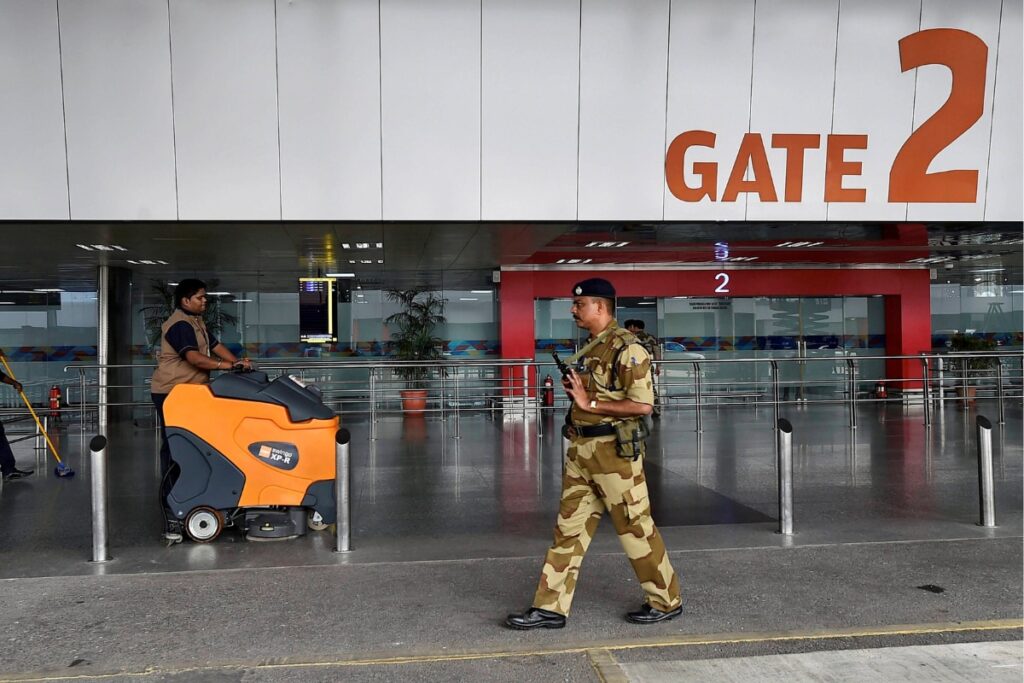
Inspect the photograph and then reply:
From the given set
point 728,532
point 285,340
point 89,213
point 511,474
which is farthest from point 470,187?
point 285,340

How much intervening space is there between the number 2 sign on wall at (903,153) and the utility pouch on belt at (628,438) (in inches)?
279

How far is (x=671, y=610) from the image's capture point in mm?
5008

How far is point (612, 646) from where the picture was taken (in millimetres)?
4633

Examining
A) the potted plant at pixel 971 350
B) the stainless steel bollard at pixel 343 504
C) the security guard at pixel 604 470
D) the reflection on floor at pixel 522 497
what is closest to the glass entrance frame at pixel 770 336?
the potted plant at pixel 971 350

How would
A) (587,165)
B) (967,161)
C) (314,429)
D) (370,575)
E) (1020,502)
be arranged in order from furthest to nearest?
1. (967,161)
2. (587,165)
3. (1020,502)
4. (314,429)
5. (370,575)

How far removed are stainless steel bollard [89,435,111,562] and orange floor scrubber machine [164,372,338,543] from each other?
20.4 inches

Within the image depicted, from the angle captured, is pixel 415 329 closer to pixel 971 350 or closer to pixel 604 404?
pixel 971 350

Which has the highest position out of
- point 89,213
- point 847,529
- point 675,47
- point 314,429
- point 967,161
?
point 675,47

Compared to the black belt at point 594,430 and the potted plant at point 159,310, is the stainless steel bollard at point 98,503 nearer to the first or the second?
the black belt at point 594,430

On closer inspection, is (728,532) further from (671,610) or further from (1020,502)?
(1020,502)

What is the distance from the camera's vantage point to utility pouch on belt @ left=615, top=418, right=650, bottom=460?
4.80m

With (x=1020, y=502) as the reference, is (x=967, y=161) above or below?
above

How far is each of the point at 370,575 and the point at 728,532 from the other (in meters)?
3.00

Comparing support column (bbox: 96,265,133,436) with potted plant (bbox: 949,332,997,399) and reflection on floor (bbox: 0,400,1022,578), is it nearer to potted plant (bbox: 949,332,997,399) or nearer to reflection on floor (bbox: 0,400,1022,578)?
reflection on floor (bbox: 0,400,1022,578)
